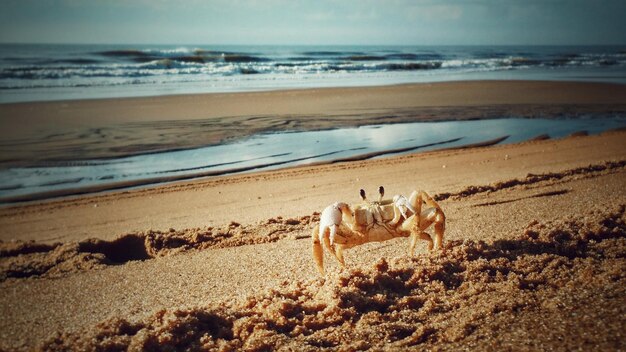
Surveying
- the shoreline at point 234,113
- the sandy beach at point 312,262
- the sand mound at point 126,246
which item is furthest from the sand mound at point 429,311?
the shoreline at point 234,113

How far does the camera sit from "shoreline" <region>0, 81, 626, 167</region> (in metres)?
11.2

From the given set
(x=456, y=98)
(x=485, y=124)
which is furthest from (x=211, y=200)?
(x=456, y=98)

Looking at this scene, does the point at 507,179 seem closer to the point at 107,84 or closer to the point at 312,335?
the point at 312,335

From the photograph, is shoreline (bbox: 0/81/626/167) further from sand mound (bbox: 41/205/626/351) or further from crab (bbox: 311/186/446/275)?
sand mound (bbox: 41/205/626/351)

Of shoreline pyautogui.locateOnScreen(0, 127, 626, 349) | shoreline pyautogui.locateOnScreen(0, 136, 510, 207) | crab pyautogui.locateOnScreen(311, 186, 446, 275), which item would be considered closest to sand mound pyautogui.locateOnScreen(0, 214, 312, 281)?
shoreline pyautogui.locateOnScreen(0, 127, 626, 349)

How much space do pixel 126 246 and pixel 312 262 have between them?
2478 mm

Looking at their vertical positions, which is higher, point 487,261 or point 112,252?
point 487,261

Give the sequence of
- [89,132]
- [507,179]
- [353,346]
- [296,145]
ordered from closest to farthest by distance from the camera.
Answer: [353,346], [507,179], [296,145], [89,132]

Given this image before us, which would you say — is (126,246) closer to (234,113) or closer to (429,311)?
(429,311)

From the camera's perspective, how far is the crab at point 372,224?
3994 mm

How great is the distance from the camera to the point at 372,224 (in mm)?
4098

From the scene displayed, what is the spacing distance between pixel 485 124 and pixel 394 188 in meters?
8.18

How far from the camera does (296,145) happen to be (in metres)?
11.5

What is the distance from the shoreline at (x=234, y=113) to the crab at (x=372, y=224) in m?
7.79
